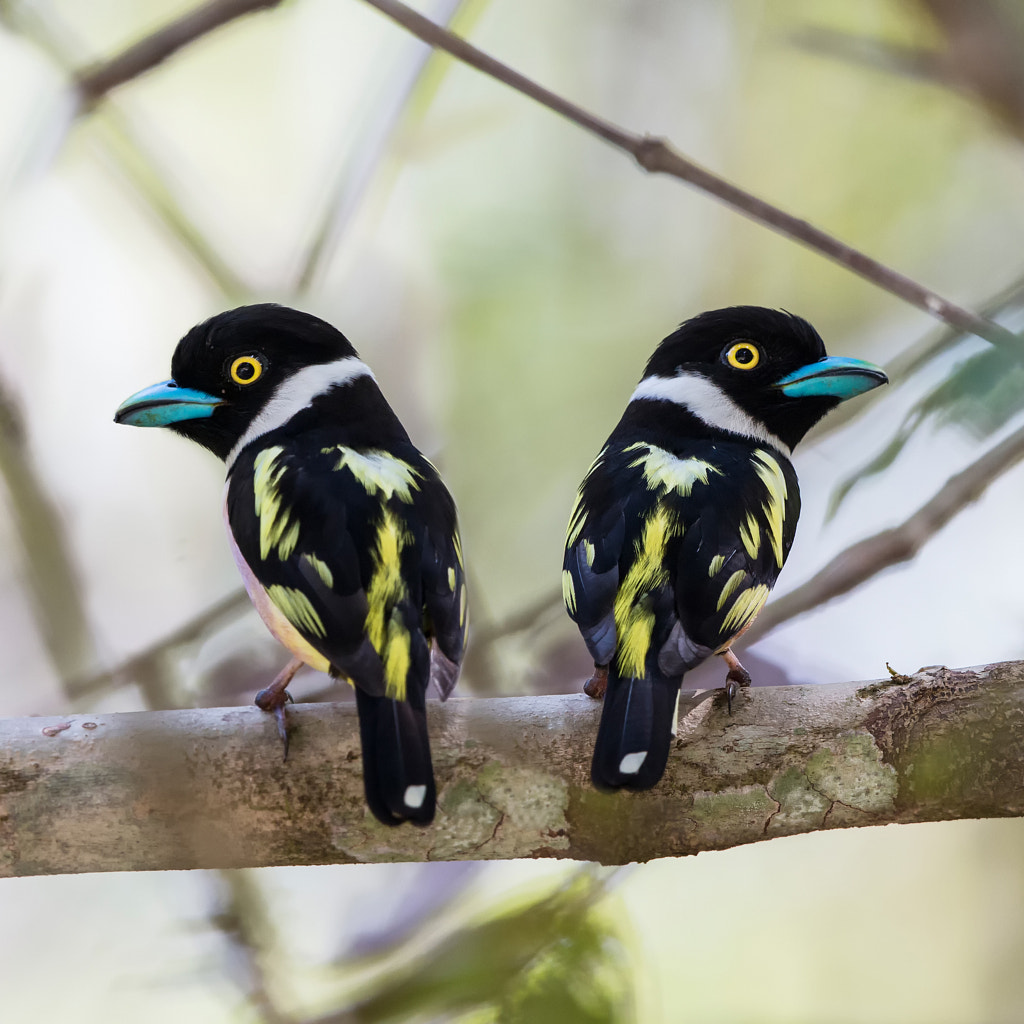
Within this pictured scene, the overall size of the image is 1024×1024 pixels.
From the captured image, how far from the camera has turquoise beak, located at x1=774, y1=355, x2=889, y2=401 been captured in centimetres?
193

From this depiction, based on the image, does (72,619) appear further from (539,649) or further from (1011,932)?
(1011,932)

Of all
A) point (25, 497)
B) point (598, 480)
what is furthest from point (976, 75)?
point (25, 497)

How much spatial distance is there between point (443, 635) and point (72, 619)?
3.66 feet

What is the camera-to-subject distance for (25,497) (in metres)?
2.44

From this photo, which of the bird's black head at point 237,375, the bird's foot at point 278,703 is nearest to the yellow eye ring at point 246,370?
the bird's black head at point 237,375

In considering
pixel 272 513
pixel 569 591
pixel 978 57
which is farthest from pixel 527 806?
pixel 978 57

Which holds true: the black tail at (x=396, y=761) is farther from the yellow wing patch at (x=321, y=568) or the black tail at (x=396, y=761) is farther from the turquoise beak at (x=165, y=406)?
the turquoise beak at (x=165, y=406)

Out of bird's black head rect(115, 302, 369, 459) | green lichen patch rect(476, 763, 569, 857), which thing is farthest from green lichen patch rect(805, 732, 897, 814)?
bird's black head rect(115, 302, 369, 459)

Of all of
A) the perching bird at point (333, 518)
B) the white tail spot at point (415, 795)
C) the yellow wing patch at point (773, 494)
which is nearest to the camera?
the white tail spot at point (415, 795)

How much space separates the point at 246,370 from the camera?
6.54ft

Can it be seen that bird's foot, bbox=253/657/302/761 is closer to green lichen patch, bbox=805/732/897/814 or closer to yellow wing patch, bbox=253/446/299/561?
yellow wing patch, bbox=253/446/299/561

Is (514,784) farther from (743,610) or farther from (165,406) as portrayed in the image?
(165,406)

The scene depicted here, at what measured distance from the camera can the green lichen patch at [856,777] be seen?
159 centimetres

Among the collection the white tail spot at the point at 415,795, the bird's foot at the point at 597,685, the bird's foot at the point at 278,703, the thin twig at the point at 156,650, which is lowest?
the thin twig at the point at 156,650
